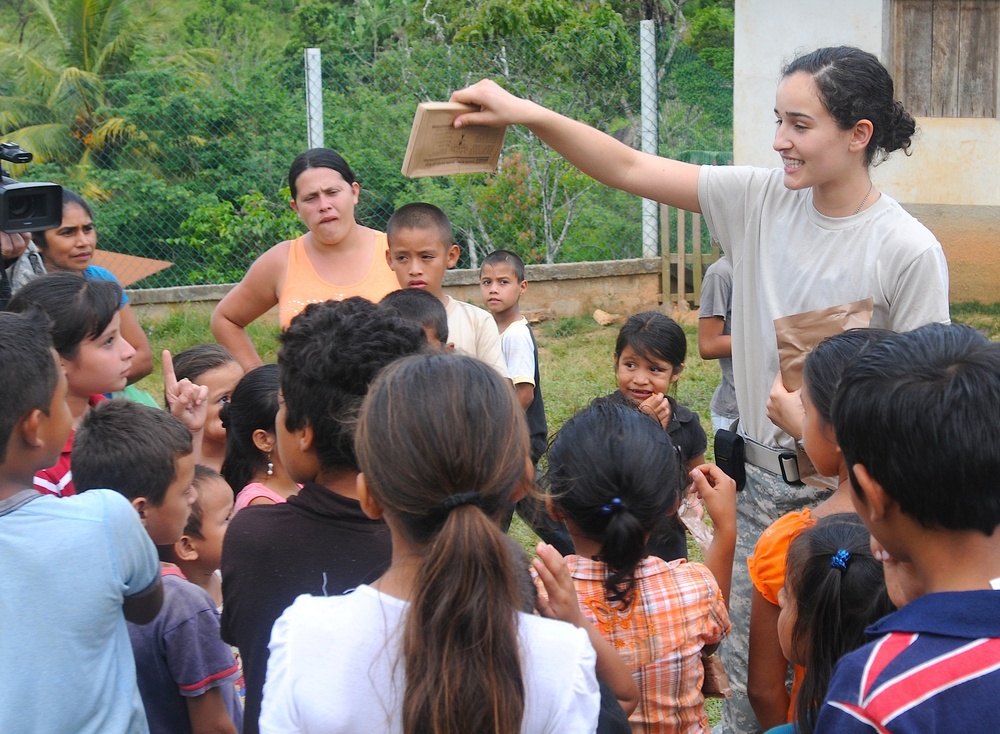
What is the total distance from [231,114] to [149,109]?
66cm

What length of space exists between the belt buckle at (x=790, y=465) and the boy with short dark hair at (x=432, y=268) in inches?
46.4

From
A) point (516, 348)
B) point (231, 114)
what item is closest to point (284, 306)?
point (516, 348)

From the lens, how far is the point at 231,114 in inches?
329

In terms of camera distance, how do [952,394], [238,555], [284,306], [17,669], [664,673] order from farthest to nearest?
[284,306] < [664,673] < [238,555] < [17,669] < [952,394]

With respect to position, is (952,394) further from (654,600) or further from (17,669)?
(17,669)

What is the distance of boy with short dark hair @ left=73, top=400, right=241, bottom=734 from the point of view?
2.02 m

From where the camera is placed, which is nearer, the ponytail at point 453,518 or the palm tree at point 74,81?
the ponytail at point 453,518

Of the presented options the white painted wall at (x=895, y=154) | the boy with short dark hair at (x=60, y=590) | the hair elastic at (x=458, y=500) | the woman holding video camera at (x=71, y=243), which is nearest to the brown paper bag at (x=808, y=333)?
the hair elastic at (x=458, y=500)

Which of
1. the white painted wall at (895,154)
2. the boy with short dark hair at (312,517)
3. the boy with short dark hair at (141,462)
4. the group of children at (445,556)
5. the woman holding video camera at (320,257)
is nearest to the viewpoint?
the group of children at (445,556)

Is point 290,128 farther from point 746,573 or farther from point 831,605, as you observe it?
point 831,605

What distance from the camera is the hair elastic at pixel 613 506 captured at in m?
2.00

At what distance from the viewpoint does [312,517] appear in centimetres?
179

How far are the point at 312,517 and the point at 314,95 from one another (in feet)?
22.6

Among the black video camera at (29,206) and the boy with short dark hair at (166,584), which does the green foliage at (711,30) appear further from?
the boy with short dark hair at (166,584)
